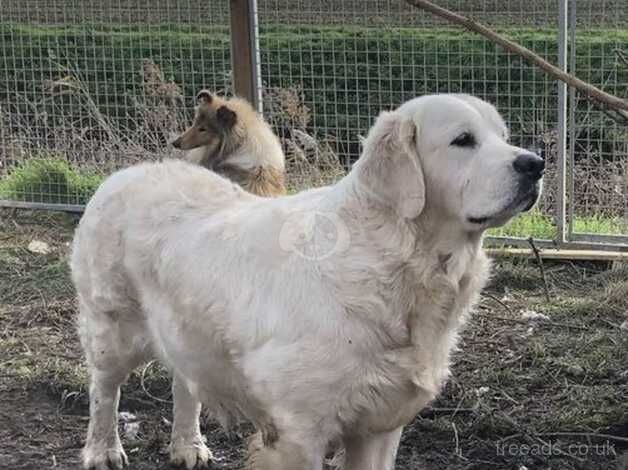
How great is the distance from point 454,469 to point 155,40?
6.29 m

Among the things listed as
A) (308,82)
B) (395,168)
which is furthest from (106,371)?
(308,82)

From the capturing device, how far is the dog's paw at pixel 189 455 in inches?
185

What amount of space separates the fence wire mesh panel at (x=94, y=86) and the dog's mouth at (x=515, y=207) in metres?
5.87

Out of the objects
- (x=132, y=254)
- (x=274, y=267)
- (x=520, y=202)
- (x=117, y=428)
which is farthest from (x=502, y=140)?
(x=117, y=428)

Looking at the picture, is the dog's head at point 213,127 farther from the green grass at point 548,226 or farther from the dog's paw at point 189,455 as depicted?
the dog's paw at point 189,455

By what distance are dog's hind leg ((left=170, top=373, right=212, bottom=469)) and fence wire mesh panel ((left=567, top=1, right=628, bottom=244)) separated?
3995mm

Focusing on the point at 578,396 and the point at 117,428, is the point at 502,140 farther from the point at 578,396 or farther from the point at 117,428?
the point at 117,428

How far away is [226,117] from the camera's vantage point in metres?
7.32

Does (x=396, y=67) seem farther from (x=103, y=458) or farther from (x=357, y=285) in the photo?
(x=357, y=285)

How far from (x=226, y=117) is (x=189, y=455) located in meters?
3.15

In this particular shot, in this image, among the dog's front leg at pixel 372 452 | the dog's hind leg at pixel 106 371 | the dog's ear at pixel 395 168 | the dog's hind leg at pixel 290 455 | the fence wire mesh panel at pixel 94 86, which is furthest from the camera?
the fence wire mesh panel at pixel 94 86

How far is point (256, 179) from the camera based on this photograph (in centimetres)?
685

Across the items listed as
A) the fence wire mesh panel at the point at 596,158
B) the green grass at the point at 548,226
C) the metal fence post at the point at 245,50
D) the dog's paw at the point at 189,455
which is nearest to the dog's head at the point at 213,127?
the metal fence post at the point at 245,50

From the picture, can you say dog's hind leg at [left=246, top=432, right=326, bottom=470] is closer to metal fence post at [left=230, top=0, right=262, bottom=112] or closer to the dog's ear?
the dog's ear
